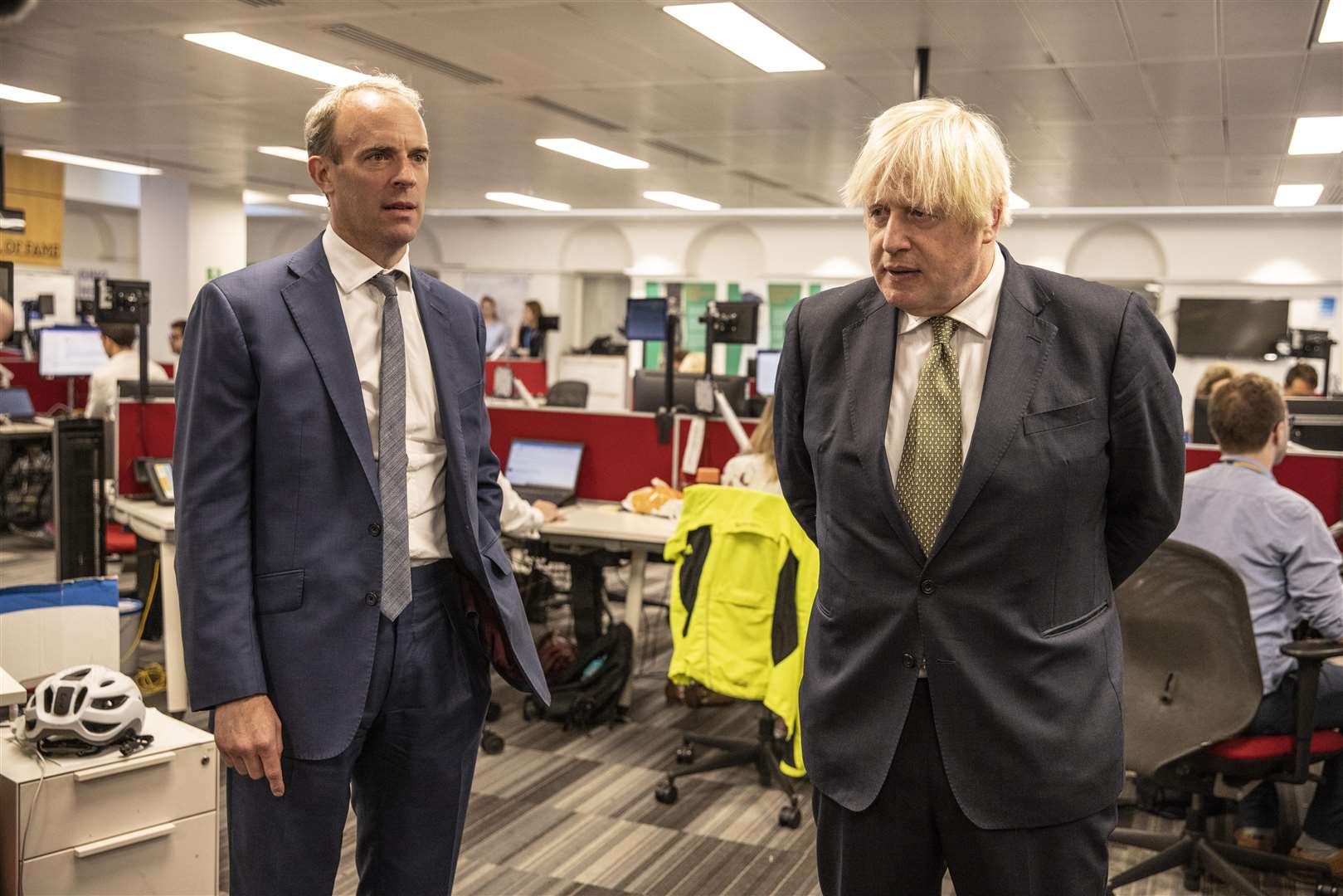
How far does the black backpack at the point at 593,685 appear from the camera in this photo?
4207mm

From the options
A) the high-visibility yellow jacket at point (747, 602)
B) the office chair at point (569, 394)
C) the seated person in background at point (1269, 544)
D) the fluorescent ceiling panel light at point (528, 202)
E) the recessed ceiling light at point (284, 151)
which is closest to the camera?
the seated person in background at point (1269, 544)

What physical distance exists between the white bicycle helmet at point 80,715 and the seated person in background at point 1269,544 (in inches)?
95.8

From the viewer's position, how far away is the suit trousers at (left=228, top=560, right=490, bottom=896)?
4.93 ft

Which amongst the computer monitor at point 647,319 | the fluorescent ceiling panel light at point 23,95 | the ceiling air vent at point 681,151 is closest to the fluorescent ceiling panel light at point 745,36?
the computer monitor at point 647,319

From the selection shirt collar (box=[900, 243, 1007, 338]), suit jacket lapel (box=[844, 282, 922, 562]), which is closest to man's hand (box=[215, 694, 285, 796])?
suit jacket lapel (box=[844, 282, 922, 562])

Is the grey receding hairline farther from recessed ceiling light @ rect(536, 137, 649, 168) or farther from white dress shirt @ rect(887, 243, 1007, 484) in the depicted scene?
recessed ceiling light @ rect(536, 137, 649, 168)

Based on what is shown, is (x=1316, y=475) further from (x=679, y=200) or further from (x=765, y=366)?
(x=679, y=200)

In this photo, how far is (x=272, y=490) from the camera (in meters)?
1.48

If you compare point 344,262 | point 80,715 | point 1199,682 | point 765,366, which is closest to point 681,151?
point 765,366

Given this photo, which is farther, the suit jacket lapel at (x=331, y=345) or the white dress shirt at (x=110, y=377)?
the white dress shirt at (x=110, y=377)

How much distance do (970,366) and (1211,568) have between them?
5.31 ft

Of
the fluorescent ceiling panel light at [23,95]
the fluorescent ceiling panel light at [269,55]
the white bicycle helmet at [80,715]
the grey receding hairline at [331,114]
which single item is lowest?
the white bicycle helmet at [80,715]

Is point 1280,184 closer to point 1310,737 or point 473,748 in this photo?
point 1310,737

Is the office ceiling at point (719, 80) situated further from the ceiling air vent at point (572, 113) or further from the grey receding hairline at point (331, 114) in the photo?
the grey receding hairline at point (331, 114)
